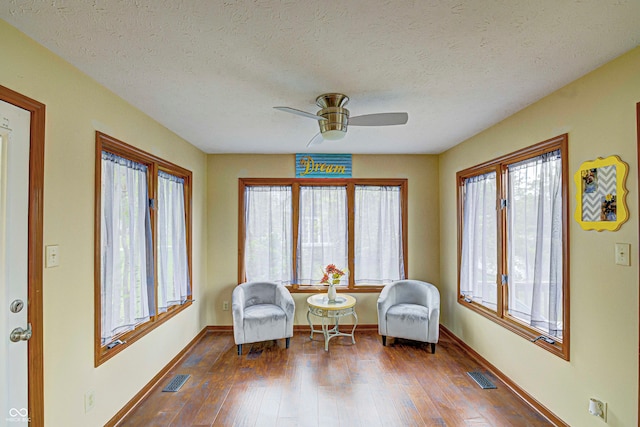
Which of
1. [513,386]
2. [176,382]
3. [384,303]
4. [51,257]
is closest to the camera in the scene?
[51,257]

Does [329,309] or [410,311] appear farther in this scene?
[410,311]

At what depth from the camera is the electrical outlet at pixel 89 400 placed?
2068 millimetres

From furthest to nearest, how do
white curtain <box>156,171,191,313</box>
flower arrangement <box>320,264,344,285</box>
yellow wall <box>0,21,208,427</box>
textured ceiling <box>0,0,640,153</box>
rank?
flower arrangement <box>320,264,344,285</box> → white curtain <box>156,171,191,313</box> → yellow wall <box>0,21,208,427</box> → textured ceiling <box>0,0,640,153</box>

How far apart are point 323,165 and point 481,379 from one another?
3085 millimetres

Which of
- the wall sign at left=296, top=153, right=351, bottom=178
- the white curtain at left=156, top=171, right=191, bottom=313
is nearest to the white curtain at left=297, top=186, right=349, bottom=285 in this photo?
the wall sign at left=296, top=153, right=351, bottom=178

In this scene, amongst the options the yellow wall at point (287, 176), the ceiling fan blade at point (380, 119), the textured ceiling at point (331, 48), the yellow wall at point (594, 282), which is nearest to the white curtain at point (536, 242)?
the yellow wall at point (594, 282)

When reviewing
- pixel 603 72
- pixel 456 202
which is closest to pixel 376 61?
pixel 603 72

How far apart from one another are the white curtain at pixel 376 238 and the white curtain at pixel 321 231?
0.20 metres

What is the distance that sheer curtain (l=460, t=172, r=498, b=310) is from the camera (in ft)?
10.9

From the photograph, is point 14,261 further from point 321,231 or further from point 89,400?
point 321,231

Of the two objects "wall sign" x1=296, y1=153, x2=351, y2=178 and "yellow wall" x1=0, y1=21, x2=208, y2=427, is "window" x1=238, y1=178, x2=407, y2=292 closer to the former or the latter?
"wall sign" x1=296, y1=153, x2=351, y2=178

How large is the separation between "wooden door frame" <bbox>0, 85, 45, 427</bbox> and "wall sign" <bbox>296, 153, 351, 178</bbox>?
9.82 ft

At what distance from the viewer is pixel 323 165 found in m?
4.45

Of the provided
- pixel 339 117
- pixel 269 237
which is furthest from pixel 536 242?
pixel 269 237
